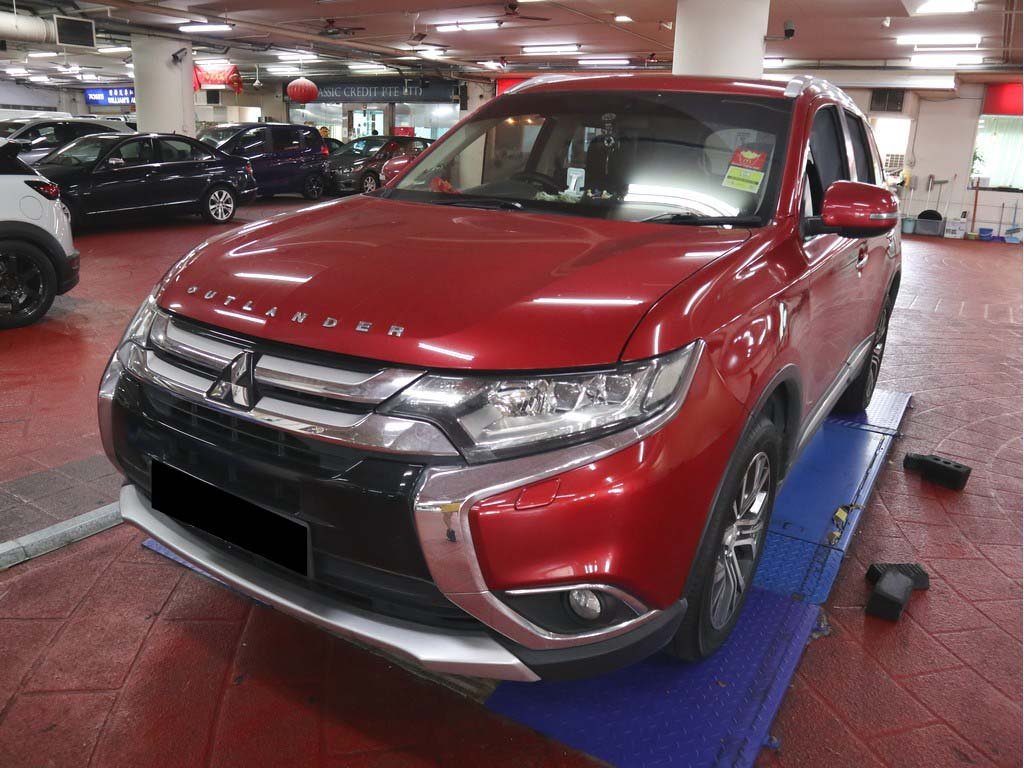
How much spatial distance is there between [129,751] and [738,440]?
1.61 m

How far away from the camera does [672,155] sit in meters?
2.59

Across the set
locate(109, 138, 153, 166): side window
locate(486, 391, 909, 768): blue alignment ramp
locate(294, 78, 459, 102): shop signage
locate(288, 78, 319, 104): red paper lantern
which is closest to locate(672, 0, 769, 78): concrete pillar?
locate(486, 391, 909, 768): blue alignment ramp

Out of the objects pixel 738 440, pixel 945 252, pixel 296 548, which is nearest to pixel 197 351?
pixel 296 548

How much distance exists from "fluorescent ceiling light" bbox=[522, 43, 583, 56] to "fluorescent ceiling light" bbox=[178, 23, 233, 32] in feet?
21.0

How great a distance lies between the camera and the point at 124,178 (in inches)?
391

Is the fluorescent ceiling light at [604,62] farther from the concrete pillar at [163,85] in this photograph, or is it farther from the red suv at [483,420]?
the red suv at [483,420]

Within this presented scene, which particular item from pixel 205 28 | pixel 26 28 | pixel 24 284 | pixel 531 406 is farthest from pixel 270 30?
pixel 531 406

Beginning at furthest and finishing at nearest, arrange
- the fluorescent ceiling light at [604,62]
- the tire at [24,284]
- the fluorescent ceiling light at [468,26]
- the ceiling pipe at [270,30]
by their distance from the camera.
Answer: the fluorescent ceiling light at [604,62] < the fluorescent ceiling light at [468,26] < the ceiling pipe at [270,30] < the tire at [24,284]

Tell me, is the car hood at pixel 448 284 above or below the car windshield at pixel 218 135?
below

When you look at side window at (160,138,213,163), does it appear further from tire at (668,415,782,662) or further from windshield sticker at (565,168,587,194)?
tire at (668,415,782,662)

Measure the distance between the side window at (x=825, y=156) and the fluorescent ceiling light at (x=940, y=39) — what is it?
1274 centimetres

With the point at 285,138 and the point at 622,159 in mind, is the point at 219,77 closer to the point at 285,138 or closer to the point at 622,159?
the point at 285,138

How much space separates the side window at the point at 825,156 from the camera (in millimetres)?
2684

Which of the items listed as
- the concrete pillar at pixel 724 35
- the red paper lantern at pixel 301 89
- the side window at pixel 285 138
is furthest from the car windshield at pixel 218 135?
the concrete pillar at pixel 724 35
